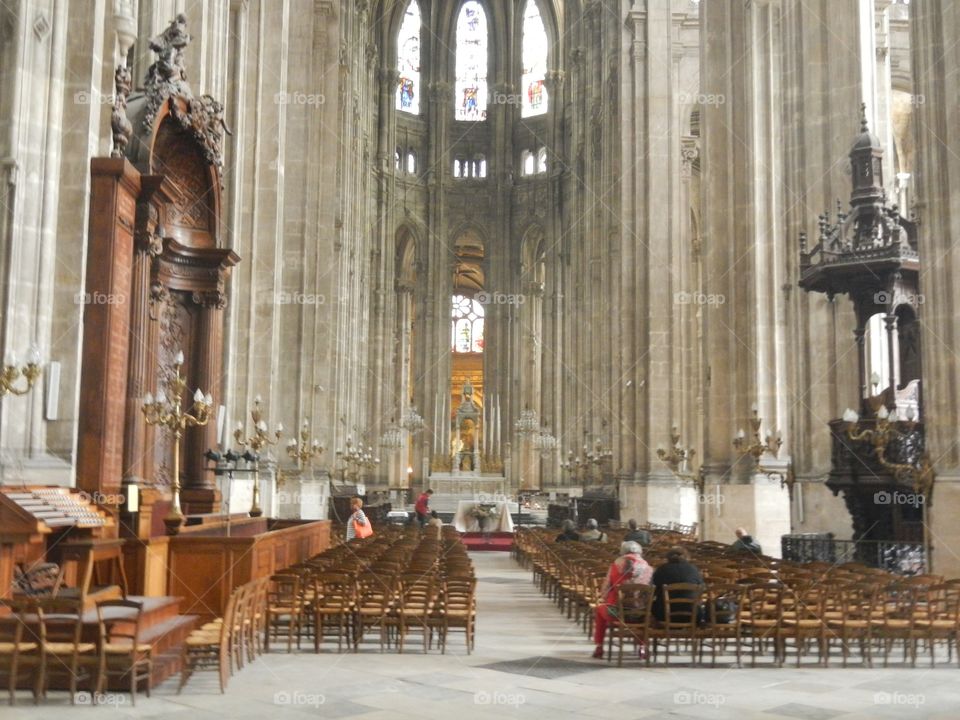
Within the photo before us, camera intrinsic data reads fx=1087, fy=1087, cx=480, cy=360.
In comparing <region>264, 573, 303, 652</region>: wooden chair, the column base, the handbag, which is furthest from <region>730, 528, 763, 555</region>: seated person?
the column base

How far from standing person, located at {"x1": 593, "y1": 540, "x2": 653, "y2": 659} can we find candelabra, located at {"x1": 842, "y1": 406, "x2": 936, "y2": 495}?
4426 millimetres

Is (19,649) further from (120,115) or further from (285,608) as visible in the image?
(120,115)

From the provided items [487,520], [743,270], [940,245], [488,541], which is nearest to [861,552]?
[940,245]

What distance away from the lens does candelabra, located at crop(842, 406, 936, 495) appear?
13.6 meters

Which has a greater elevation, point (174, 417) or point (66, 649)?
point (174, 417)

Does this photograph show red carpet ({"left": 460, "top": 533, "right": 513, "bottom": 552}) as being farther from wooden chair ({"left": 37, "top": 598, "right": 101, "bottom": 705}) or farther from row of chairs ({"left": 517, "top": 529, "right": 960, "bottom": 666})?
wooden chair ({"left": 37, "top": 598, "right": 101, "bottom": 705})

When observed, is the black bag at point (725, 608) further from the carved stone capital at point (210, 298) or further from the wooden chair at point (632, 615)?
the carved stone capital at point (210, 298)

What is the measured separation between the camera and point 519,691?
8.78m

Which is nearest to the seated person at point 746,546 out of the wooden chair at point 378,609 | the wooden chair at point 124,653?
the wooden chair at point 378,609

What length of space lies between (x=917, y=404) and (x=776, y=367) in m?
7.15

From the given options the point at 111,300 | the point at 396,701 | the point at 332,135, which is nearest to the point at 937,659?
the point at 396,701

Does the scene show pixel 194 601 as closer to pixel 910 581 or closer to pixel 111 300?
pixel 111 300

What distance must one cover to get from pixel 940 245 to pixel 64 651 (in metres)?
11.4

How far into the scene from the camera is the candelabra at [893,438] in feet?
44.6
